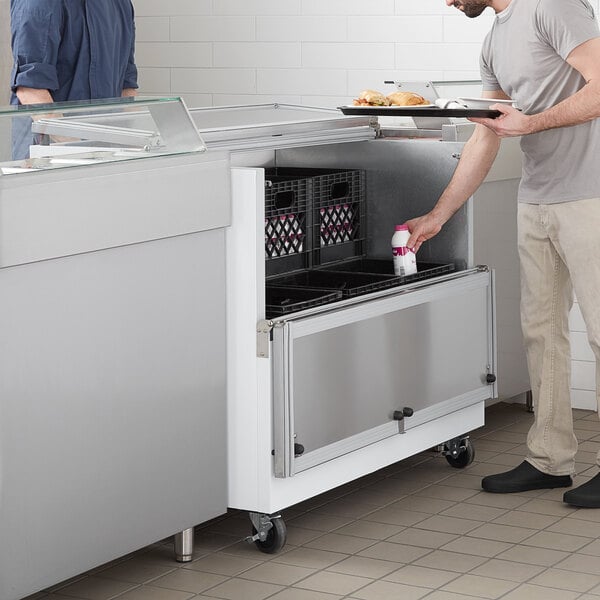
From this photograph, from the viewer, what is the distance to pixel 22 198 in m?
2.59

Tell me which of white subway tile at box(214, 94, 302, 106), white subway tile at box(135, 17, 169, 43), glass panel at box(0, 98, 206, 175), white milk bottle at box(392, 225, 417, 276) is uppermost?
white subway tile at box(135, 17, 169, 43)

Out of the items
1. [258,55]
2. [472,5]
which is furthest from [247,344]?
[258,55]

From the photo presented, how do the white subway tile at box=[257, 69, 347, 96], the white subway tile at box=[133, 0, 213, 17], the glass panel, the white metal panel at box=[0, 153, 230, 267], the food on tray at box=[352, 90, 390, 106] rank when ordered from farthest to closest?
1. the white subway tile at box=[133, 0, 213, 17]
2. the white subway tile at box=[257, 69, 347, 96]
3. the food on tray at box=[352, 90, 390, 106]
4. the glass panel
5. the white metal panel at box=[0, 153, 230, 267]

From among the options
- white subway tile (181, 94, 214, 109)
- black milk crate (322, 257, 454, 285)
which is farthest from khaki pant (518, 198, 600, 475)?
white subway tile (181, 94, 214, 109)

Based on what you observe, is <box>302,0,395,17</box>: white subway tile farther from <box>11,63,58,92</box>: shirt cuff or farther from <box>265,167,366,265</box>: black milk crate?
<box>11,63,58,92</box>: shirt cuff

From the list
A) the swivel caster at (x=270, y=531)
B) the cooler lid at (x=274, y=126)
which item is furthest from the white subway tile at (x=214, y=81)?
the swivel caster at (x=270, y=531)

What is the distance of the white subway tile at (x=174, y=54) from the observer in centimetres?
572

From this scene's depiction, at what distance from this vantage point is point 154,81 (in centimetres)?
584

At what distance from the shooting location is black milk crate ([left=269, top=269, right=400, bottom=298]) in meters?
3.74

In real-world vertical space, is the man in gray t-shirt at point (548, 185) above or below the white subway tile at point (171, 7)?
below

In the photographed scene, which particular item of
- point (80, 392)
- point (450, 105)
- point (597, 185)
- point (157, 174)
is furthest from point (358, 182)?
point (80, 392)

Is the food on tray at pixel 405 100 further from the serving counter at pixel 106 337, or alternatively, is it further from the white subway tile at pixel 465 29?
the white subway tile at pixel 465 29

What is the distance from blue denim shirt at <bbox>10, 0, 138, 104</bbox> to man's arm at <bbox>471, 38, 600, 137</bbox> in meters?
1.26

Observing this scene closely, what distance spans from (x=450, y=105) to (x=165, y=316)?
109 centimetres
